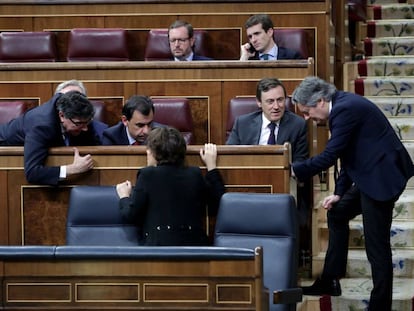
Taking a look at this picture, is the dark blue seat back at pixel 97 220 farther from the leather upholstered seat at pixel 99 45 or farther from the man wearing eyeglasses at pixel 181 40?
the leather upholstered seat at pixel 99 45

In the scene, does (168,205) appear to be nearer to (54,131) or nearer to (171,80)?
(54,131)

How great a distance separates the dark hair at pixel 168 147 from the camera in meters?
2.10

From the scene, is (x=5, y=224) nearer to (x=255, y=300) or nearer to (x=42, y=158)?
(x=42, y=158)

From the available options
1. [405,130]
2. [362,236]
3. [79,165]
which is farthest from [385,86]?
[79,165]

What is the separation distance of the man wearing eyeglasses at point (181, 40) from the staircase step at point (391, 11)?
118cm

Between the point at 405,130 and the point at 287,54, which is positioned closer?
the point at 287,54

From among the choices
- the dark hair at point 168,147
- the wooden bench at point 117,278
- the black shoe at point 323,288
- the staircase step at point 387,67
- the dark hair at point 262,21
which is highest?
the dark hair at point 262,21

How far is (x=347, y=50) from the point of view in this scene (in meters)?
3.64

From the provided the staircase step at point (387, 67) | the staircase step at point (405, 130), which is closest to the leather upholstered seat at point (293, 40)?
the staircase step at point (405, 130)

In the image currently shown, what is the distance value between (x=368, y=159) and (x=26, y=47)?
4.00 ft

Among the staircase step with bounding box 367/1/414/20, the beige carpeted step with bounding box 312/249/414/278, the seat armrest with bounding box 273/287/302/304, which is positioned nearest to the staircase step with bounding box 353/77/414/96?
the staircase step with bounding box 367/1/414/20

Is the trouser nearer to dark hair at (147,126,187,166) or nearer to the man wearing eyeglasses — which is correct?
dark hair at (147,126,187,166)

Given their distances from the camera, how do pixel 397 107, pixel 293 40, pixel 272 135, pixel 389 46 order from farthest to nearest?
pixel 389 46 < pixel 397 107 < pixel 293 40 < pixel 272 135

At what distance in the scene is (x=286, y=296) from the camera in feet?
6.03
